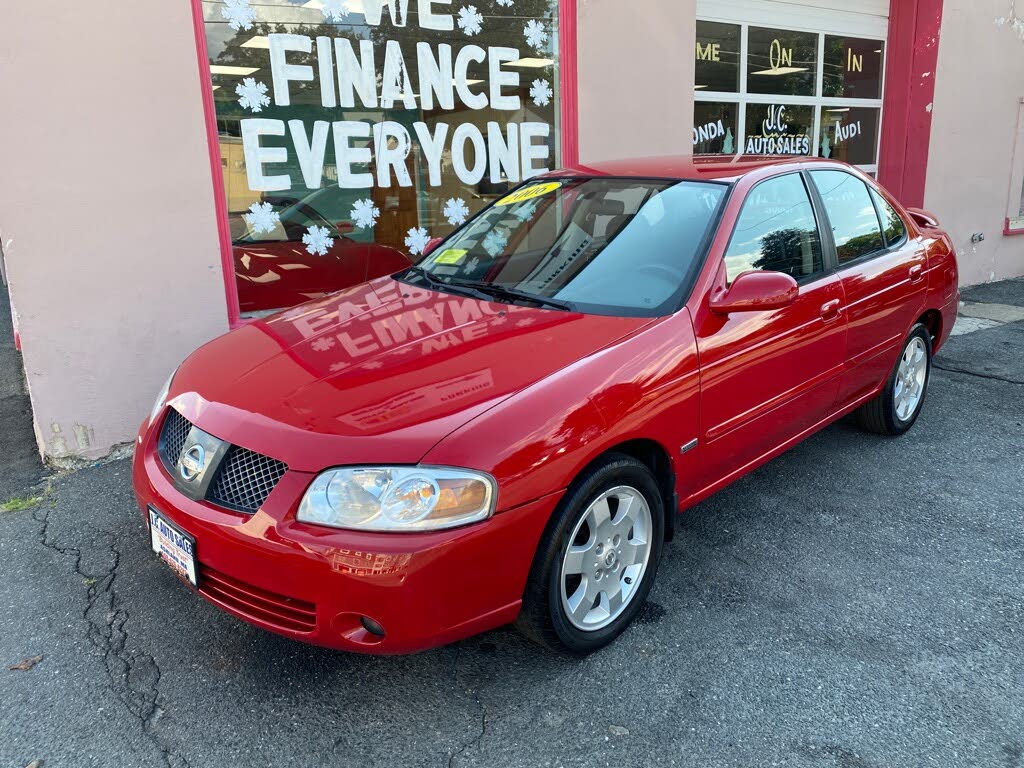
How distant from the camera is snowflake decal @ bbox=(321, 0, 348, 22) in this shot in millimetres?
A: 5188

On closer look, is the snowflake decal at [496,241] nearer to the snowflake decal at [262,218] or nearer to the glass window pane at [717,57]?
the snowflake decal at [262,218]

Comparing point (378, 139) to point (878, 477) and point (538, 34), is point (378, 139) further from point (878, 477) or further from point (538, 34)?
point (878, 477)

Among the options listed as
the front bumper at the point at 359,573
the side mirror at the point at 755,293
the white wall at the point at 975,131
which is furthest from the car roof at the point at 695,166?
the white wall at the point at 975,131

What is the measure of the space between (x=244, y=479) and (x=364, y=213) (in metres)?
A: 3.54

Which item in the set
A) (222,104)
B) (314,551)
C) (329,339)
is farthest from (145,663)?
(222,104)

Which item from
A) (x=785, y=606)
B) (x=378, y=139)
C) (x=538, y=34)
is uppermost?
(x=538, y=34)

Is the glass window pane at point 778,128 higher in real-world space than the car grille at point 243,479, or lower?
higher

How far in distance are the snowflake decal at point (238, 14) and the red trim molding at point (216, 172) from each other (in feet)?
0.85

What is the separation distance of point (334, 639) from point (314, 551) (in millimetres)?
282

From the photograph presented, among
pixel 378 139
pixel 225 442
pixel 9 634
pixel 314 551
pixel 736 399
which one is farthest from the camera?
pixel 378 139

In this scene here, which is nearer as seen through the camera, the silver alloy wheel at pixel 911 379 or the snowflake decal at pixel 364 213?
the silver alloy wheel at pixel 911 379

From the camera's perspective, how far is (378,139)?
5.53 m

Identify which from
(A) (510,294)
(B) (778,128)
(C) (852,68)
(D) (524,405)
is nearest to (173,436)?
(D) (524,405)

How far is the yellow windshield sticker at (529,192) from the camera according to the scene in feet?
12.9
